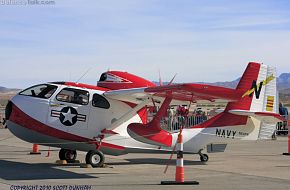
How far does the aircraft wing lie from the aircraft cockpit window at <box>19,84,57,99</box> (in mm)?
1521

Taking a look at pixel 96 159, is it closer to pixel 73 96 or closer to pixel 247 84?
pixel 73 96

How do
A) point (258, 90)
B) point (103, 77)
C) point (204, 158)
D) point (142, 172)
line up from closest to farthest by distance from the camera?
point (142, 172), point (103, 77), point (204, 158), point (258, 90)

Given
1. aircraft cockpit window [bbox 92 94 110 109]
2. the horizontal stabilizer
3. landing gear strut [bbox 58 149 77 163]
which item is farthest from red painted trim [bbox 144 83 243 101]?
landing gear strut [bbox 58 149 77 163]

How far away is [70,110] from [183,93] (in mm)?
3206

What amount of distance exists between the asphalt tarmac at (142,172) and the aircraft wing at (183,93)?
188cm

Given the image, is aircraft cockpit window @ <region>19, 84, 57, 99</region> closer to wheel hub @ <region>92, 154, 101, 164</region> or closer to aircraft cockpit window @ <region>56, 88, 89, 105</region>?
aircraft cockpit window @ <region>56, 88, 89, 105</region>

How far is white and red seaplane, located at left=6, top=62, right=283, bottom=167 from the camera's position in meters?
13.5

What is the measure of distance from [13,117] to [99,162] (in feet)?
8.44

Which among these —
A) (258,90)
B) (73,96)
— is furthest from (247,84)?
(73,96)

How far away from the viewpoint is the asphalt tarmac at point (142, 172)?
1050cm

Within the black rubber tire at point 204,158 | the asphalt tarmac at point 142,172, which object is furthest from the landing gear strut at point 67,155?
the black rubber tire at point 204,158

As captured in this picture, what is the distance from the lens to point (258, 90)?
52.2 ft

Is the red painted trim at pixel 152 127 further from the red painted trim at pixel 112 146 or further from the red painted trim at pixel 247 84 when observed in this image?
the red painted trim at pixel 247 84

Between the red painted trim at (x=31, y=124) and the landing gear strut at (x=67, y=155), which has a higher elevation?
the red painted trim at (x=31, y=124)
